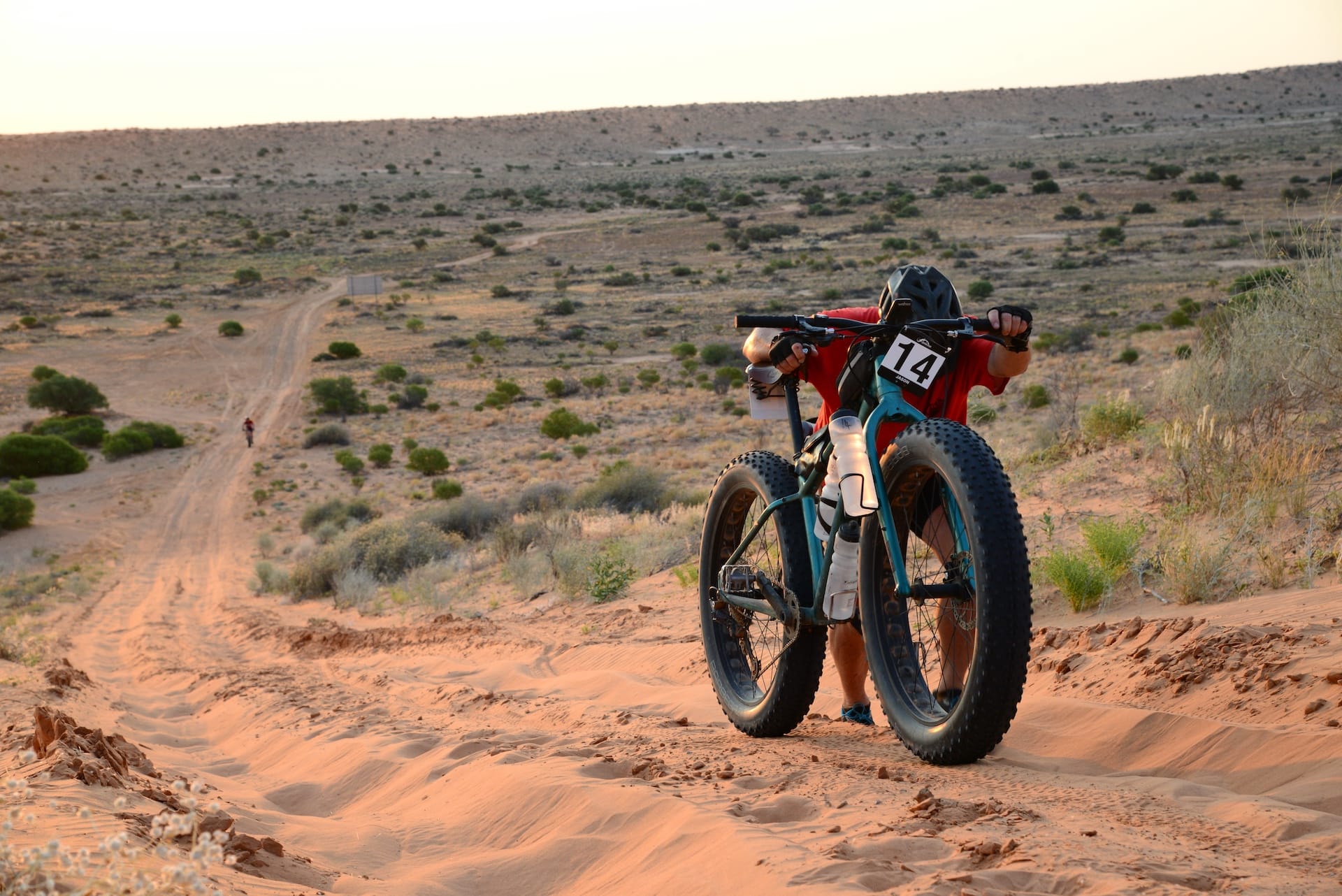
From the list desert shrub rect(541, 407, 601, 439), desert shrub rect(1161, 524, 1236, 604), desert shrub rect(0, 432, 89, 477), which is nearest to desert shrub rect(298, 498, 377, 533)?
desert shrub rect(541, 407, 601, 439)

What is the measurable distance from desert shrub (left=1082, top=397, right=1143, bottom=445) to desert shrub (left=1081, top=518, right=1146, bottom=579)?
13.3 ft

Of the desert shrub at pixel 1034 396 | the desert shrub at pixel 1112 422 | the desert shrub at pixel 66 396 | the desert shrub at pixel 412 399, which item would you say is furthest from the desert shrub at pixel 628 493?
the desert shrub at pixel 66 396

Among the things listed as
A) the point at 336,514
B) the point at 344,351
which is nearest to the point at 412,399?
the point at 344,351

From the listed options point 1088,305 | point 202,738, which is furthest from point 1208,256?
point 202,738

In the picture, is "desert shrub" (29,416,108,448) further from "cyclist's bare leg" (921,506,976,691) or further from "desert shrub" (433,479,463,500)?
"cyclist's bare leg" (921,506,976,691)

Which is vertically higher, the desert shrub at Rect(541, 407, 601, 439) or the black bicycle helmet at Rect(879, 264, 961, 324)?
the black bicycle helmet at Rect(879, 264, 961, 324)

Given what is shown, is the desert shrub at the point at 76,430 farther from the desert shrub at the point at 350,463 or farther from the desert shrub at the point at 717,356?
the desert shrub at the point at 717,356

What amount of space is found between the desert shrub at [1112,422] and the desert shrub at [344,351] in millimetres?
31879

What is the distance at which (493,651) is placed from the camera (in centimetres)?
898

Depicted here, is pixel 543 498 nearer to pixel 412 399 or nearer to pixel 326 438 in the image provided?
pixel 326 438

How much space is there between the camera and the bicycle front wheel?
11.8 feet

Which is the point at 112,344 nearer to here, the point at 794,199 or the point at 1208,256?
the point at 1208,256

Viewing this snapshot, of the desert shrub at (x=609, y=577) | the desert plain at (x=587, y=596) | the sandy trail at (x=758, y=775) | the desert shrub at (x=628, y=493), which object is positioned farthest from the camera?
the desert shrub at (x=628, y=493)

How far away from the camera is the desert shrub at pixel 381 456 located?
27328mm
